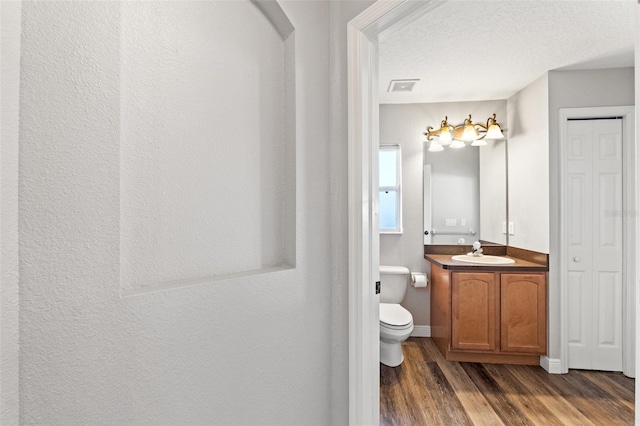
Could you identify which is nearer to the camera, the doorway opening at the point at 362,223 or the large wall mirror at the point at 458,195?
the doorway opening at the point at 362,223

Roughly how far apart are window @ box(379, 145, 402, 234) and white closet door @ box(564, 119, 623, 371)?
1425mm

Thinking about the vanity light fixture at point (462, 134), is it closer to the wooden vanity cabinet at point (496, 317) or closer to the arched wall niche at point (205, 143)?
the wooden vanity cabinet at point (496, 317)

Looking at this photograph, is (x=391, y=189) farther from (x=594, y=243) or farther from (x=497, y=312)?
(x=594, y=243)

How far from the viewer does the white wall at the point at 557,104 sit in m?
2.71

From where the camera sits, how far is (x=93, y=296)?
73cm

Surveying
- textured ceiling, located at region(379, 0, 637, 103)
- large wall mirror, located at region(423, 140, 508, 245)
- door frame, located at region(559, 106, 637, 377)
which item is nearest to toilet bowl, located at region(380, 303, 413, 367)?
large wall mirror, located at region(423, 140, 508, 245)

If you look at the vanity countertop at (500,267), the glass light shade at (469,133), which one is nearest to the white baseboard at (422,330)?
the vanity countertop at (500,267)

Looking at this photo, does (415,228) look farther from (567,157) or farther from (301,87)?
(301,87)

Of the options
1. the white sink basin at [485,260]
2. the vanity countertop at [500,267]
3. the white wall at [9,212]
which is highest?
the white wall at [9,212]

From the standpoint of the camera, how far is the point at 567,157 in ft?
8.96

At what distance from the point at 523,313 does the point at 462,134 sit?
1707mm

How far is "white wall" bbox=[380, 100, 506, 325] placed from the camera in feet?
11.3

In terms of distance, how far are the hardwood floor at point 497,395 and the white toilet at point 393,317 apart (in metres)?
0.11

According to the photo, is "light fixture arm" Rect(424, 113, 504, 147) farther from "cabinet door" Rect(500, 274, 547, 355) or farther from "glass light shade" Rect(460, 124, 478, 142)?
"cabinet door" Rect(500, 274, 547, 355)
